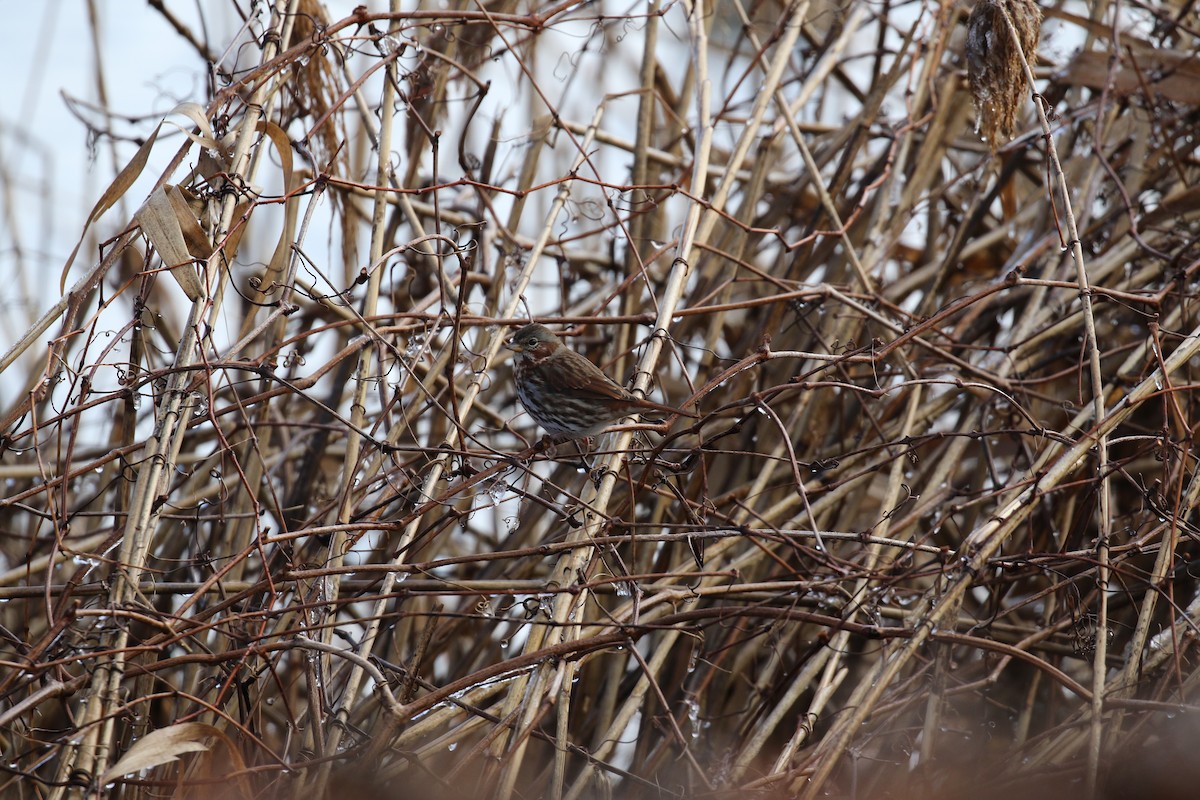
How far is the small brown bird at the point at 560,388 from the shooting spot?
3.01m

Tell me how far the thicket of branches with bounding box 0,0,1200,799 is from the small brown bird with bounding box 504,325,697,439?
14 centimetres

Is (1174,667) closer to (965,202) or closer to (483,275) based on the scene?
(965,202)

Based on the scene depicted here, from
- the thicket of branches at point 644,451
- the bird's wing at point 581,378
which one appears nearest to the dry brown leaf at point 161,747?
the thicket of branches at point 644,451

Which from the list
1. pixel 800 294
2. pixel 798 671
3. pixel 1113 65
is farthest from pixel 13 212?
pixel 1113 65

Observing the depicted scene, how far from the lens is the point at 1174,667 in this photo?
247 centimetres

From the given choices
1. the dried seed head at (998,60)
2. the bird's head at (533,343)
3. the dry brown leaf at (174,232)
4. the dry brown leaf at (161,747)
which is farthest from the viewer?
the bird's head at (533,343)

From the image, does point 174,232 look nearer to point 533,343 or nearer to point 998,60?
point 533,343

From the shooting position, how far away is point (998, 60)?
2.50 metres

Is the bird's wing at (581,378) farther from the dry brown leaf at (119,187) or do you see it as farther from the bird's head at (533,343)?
the dry brown leaf at (119,187)

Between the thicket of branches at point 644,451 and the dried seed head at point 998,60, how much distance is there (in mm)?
10

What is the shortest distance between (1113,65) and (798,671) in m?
Result: 2.29

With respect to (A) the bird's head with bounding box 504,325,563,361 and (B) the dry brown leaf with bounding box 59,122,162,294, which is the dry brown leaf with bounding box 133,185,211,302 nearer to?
(B) the dry brown leaf with bounding box 59,122,162,294

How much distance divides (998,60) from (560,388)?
57.1 inches

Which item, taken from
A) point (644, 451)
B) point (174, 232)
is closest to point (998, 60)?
point (644, 451)
